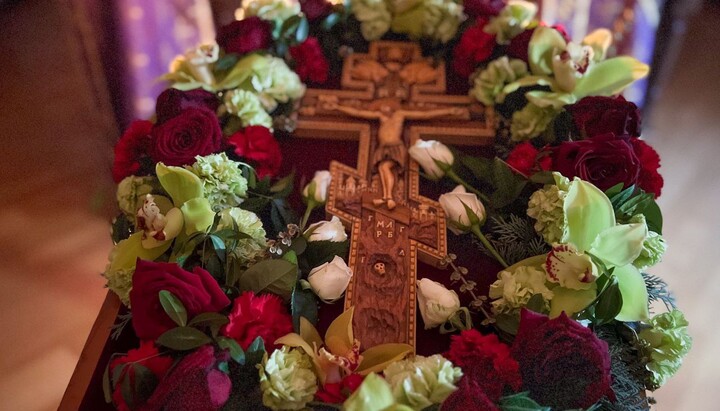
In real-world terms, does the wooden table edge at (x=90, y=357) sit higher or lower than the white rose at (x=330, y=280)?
lower

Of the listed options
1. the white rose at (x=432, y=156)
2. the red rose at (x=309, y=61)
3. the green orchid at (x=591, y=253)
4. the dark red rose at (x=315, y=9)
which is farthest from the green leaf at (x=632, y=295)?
the dark red rose at (x=315, y=9)

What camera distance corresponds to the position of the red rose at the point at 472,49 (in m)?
1.47

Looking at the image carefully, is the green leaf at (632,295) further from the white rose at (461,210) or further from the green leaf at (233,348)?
the green leaf at (233,348)

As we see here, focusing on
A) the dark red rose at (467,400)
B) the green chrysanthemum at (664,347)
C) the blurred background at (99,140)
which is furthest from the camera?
the blurred background at (99,140)

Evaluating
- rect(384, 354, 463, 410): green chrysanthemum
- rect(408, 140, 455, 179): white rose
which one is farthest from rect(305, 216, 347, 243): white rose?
rect(384, 354, 463, 410): green chrysanthemum

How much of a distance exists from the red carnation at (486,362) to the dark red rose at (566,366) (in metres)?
0.02

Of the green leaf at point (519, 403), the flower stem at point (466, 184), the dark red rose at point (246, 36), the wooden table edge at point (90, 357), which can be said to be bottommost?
the wooden table edge at point (90, 357)

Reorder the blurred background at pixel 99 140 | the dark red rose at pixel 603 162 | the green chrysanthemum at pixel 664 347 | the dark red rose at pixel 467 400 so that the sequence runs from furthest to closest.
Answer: the blurred background at pixel 99 140 → the dark red rose at pixel 603 162 → the green chrysanthemum at pixel 664 347 → the dark red rose at pixel 467 400

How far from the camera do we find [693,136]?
1.70m

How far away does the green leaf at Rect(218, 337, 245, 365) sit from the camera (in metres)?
0.93

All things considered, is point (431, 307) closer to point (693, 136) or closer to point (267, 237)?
point (267, 237)

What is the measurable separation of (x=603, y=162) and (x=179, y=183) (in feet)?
Result: 2.23

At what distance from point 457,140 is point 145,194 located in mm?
603

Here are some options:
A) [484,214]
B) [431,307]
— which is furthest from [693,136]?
[431,307]
